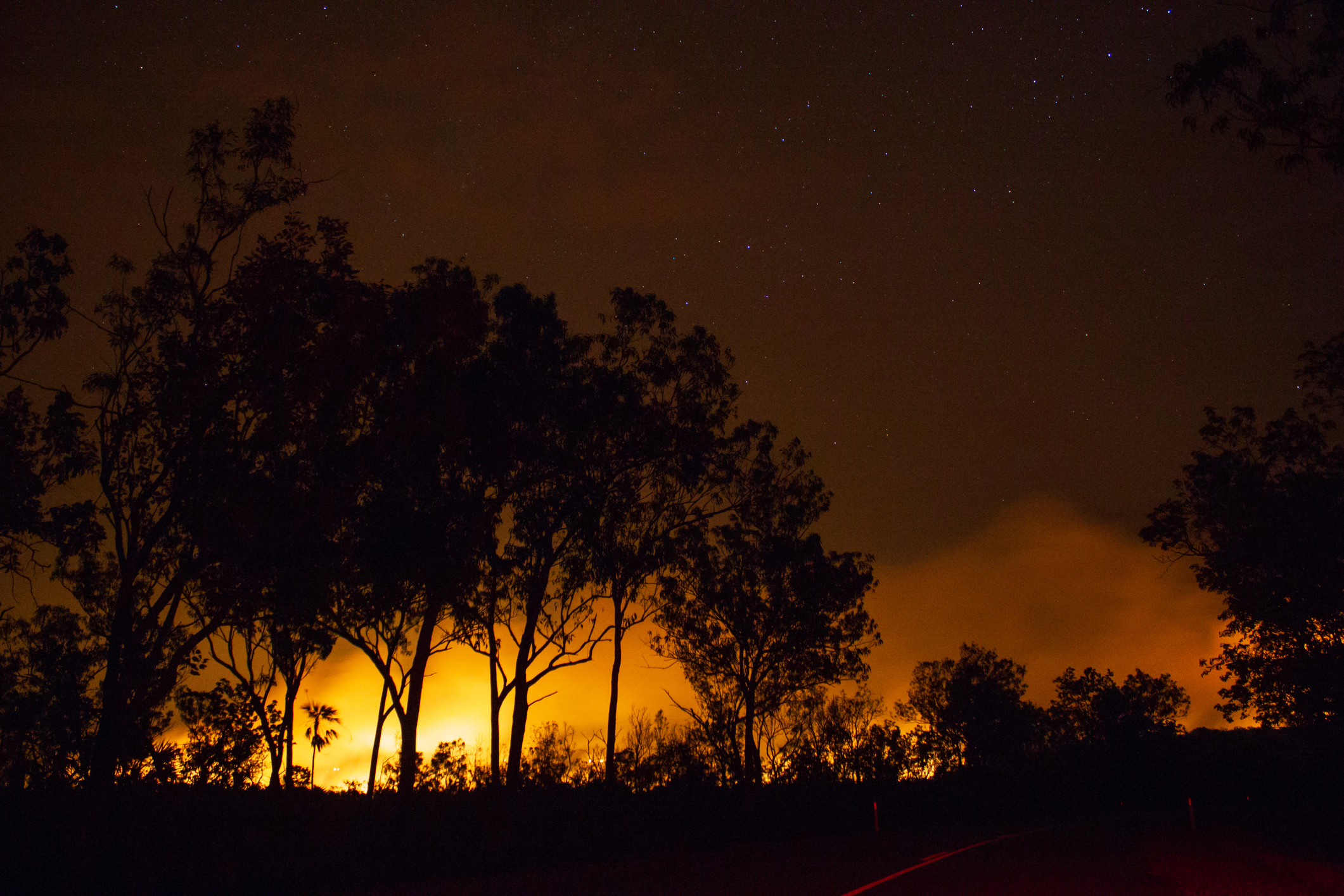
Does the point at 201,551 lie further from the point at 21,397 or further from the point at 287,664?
the point at 287,664

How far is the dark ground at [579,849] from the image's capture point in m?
11.5

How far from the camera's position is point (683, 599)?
37781mm

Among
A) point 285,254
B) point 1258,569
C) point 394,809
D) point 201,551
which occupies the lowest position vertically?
point 394,809

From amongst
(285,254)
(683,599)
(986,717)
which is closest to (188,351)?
(285,254)

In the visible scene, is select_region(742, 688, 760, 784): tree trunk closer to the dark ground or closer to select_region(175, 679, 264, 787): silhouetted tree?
the dark ground

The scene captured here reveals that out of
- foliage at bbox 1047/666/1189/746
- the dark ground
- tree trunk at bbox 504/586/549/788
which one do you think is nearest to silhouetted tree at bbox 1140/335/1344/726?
the dark ground

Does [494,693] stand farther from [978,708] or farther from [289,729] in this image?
[978,708]

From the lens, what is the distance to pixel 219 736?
58.6 feet

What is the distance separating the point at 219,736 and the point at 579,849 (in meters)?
8.09

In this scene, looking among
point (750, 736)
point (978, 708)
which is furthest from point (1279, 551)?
point (978, 708)

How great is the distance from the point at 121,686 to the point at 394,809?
513cm

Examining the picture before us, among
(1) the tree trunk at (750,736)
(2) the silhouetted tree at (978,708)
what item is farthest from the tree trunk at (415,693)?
(2) the silhouetted tree at (978,708)

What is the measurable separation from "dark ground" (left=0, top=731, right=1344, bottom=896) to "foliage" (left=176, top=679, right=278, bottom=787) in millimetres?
1122

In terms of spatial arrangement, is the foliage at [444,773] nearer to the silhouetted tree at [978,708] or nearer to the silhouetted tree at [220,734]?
the silhouetted tree at [220,734]
